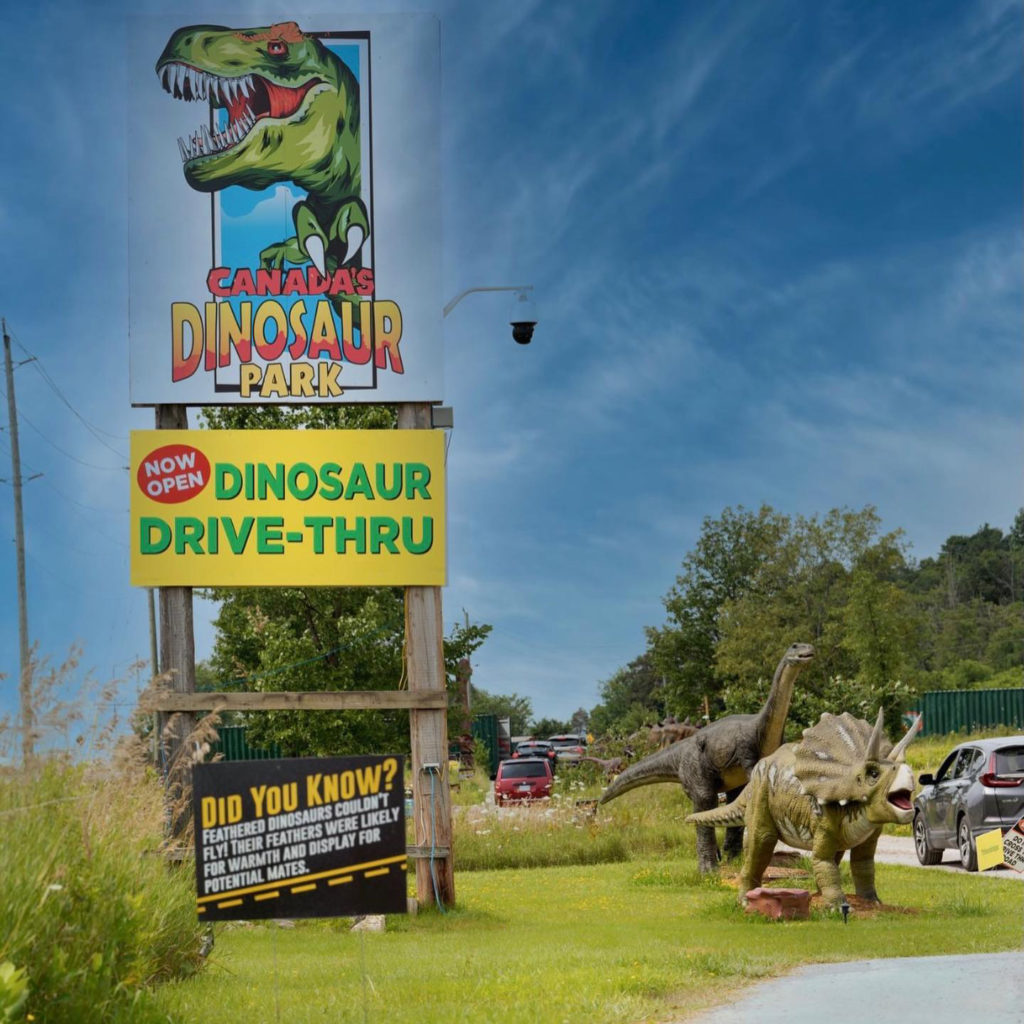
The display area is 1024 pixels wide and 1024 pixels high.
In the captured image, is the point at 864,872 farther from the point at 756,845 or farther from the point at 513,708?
the point at 513,708

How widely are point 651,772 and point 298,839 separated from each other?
1335 cm

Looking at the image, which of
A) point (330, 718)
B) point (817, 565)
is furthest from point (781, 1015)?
point (817, 565)

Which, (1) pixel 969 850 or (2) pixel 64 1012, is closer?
(2) pixel 64 1012

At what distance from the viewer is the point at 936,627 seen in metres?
88.8

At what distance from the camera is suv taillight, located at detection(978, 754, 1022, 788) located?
18141mm

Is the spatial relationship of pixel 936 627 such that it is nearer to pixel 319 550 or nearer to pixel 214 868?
pixel 319 550

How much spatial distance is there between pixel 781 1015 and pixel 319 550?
29.4 feet

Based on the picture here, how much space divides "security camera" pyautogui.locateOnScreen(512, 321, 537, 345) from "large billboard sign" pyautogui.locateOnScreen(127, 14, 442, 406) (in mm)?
1399

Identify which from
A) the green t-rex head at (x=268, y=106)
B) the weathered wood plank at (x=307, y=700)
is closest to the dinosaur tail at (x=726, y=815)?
the weathered wood plank at (x=307, y=700)

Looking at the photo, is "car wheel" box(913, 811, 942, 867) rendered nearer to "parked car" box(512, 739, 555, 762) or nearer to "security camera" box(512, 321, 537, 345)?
"security camera" box(512, 321, 537, 345)

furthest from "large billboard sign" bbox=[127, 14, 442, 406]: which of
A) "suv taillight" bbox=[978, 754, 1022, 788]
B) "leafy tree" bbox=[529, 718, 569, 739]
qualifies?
"leafy tree" bbox=[529, 718, 569, 739]

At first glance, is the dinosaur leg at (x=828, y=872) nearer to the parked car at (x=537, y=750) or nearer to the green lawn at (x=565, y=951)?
the green lawn at (x=565, y=951)

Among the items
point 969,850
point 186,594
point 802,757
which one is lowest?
point 969,850

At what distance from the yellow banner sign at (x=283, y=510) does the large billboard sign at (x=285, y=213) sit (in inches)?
25.6
